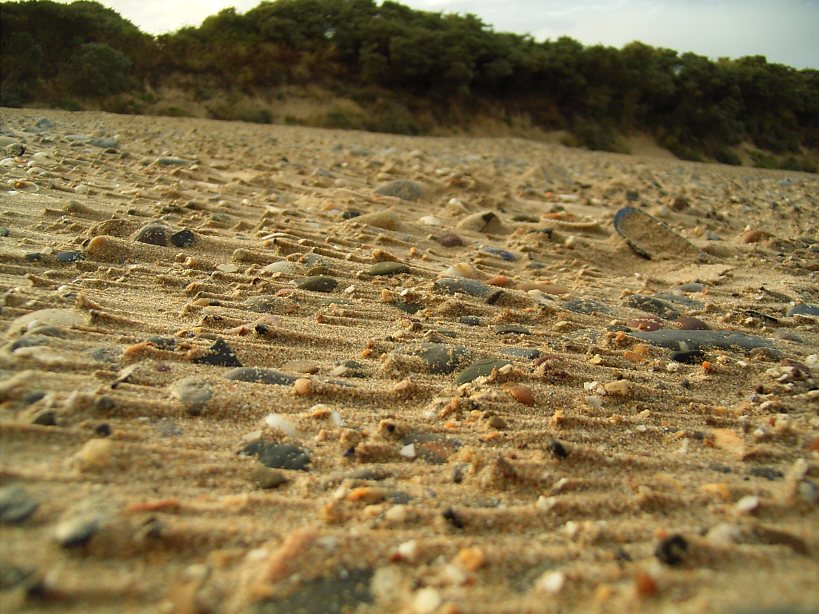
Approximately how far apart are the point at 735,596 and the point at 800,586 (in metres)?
0.13

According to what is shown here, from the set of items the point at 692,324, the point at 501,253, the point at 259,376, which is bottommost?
the point at 259,376

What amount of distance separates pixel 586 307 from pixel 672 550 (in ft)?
5.97

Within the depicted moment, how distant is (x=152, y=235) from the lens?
125 inches

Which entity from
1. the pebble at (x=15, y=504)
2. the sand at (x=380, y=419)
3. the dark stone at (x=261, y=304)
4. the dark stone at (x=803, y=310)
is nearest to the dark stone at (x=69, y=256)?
the sand at (x=380, y=419)

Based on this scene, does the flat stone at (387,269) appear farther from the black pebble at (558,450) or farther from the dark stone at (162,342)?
the black pebble at (558,450)

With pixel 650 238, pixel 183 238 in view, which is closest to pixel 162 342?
pixel 183 238

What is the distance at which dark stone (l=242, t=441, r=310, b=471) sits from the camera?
5.17 ft

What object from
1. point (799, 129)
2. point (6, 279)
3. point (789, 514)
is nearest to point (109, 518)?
point (789, 514)

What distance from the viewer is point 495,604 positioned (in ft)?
3.76

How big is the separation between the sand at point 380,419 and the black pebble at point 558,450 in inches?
0.6

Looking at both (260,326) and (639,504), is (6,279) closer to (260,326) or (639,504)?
(260,326)

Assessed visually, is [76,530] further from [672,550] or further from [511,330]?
[511,330]

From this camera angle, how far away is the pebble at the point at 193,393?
1752 mm

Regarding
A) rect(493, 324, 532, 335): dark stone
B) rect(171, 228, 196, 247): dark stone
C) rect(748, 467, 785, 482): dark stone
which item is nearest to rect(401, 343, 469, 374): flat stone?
rect(493, 324, 532, 335): dark stone
